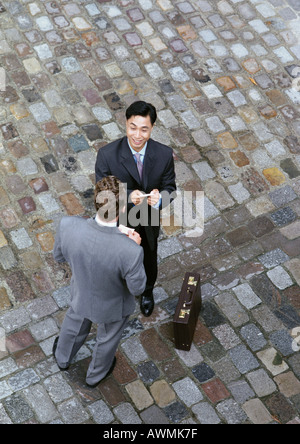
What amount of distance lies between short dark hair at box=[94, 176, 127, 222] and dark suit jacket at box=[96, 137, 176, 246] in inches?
26.5

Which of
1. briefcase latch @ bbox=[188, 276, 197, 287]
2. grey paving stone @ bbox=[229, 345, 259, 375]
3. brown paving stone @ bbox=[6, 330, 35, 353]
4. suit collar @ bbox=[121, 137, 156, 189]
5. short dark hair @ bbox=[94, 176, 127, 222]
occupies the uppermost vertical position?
short dark hair @ bbox=[94, 176, 127, 222]

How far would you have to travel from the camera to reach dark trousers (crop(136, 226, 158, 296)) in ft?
19.2

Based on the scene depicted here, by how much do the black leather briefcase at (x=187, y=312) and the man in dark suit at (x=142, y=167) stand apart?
0.51 metres

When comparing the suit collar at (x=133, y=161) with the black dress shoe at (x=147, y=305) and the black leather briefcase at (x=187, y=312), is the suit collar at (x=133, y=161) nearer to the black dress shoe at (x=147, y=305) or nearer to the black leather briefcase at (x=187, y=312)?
the black leather briefcase at (x=187, y=312)

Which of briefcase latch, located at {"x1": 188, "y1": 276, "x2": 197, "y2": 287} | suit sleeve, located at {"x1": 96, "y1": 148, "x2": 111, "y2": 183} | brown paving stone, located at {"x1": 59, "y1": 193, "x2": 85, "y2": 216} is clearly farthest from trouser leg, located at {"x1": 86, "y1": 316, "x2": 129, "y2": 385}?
brown paving stone, located at {"x1": 59, "y1": 193, "x2": 85, "y2": 216}

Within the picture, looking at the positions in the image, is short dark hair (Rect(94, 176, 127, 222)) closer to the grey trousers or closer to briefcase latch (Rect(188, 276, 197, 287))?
the grey trousers

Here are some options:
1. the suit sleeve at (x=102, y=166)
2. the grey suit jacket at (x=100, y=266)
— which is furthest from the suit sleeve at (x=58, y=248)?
the suit sleeve at (x=102, y=166)

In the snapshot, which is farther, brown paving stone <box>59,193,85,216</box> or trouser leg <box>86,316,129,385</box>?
brown paving stone <box>59,193,85,216</box>

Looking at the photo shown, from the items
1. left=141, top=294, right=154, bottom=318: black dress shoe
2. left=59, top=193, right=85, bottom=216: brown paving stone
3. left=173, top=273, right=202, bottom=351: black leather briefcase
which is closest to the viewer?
left=173, top=273, right=202, bottom=351: black leather briefcase

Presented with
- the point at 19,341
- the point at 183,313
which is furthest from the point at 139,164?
the point at 19,341

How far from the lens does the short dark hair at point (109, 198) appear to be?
187 inches

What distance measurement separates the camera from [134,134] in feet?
17.8

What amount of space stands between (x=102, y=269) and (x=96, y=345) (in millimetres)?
928
